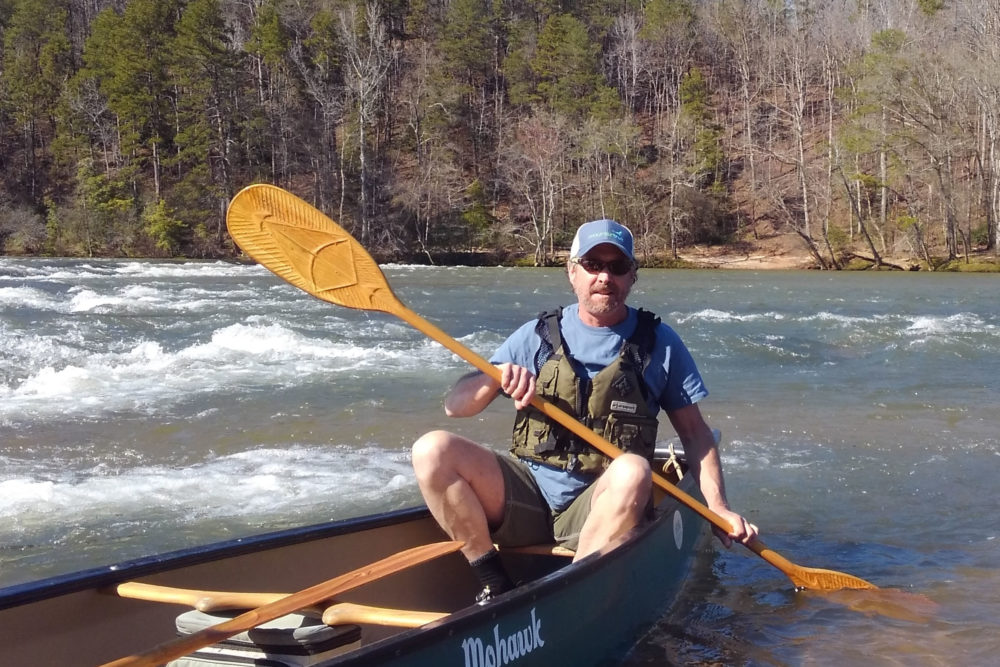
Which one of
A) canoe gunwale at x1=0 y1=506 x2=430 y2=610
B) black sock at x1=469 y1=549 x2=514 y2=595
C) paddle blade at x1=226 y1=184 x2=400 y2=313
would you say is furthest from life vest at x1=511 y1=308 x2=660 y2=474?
paddle blade at x1=226 y1=184 x2=400 y2=313

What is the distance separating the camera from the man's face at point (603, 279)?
9.48 ft

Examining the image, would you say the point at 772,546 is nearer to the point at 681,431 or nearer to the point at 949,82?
the point at 681,431

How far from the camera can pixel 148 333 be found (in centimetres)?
1161

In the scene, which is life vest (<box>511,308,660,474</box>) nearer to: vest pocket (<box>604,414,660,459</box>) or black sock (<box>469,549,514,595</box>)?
vest pocket (<box>604,414,660,459</box>)

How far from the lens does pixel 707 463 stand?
3.09 m

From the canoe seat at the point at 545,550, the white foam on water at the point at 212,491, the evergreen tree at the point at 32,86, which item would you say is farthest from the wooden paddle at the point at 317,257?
the evergreen tree at the point at 32,86

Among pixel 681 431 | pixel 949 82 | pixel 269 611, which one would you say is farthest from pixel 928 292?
pixel 269 611

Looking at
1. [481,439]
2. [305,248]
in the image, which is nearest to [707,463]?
[305,248]

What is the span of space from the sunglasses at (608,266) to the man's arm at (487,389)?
0.36 metres

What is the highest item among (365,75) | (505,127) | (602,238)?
(365,75)

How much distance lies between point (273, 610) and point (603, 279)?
1.31 metres

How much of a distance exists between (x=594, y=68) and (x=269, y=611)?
3890 cm

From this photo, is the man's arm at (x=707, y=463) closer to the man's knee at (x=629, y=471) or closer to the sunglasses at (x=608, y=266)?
the man's knee at (x=629, y=471)

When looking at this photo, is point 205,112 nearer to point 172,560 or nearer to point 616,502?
point 172,560
